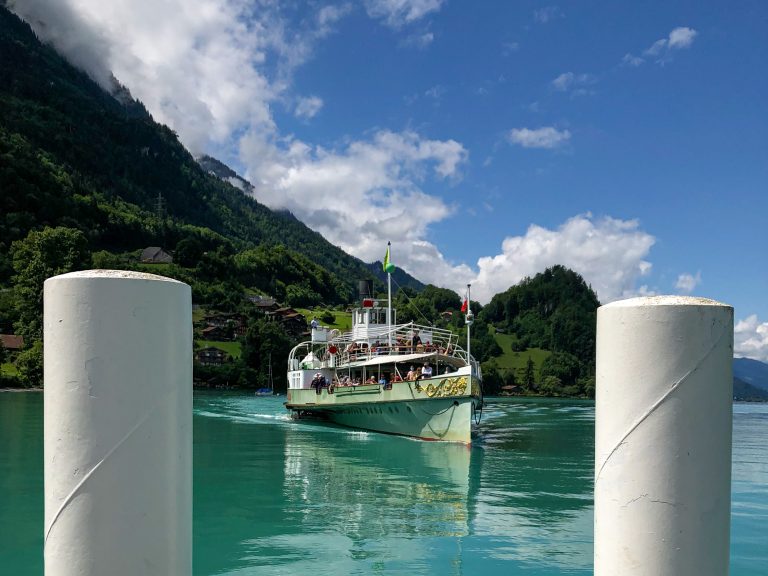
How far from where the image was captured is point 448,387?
105ft

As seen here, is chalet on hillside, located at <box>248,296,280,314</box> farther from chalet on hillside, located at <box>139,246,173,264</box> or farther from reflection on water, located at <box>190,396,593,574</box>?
reflection on water, located at <box>190,396,593,574</box>

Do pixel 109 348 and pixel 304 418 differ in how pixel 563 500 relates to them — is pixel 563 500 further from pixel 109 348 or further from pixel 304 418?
pixel 304 418

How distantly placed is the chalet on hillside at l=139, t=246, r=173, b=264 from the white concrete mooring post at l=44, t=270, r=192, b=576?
6499 inches

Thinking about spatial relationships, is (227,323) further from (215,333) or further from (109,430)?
(109,430)

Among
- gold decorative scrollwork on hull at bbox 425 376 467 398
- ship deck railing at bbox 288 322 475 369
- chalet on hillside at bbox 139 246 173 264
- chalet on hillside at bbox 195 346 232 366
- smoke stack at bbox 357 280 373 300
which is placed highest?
chalet on hillside at bbox 139 246 173 264

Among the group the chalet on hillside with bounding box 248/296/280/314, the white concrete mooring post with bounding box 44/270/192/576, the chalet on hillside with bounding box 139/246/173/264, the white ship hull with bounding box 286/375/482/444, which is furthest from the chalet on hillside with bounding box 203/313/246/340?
the white concrete mooring post with bounding box 44/270/192/576

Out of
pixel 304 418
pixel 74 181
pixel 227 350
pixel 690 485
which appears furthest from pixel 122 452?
pixel 74 181

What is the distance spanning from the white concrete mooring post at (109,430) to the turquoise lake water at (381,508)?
846 centimetres

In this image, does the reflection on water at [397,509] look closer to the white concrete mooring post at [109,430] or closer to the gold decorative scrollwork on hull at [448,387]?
the gold decorative scrollwork on hull at [448,387]

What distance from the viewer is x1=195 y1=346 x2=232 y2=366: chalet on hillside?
110744 mm

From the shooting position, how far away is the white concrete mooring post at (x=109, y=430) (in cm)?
246

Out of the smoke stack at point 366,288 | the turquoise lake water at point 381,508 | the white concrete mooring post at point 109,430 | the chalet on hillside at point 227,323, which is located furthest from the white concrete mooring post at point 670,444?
the chalet on hillside at point 227,323

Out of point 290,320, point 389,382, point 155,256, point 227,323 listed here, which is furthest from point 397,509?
point 155,256

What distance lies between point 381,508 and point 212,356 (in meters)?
99.8
